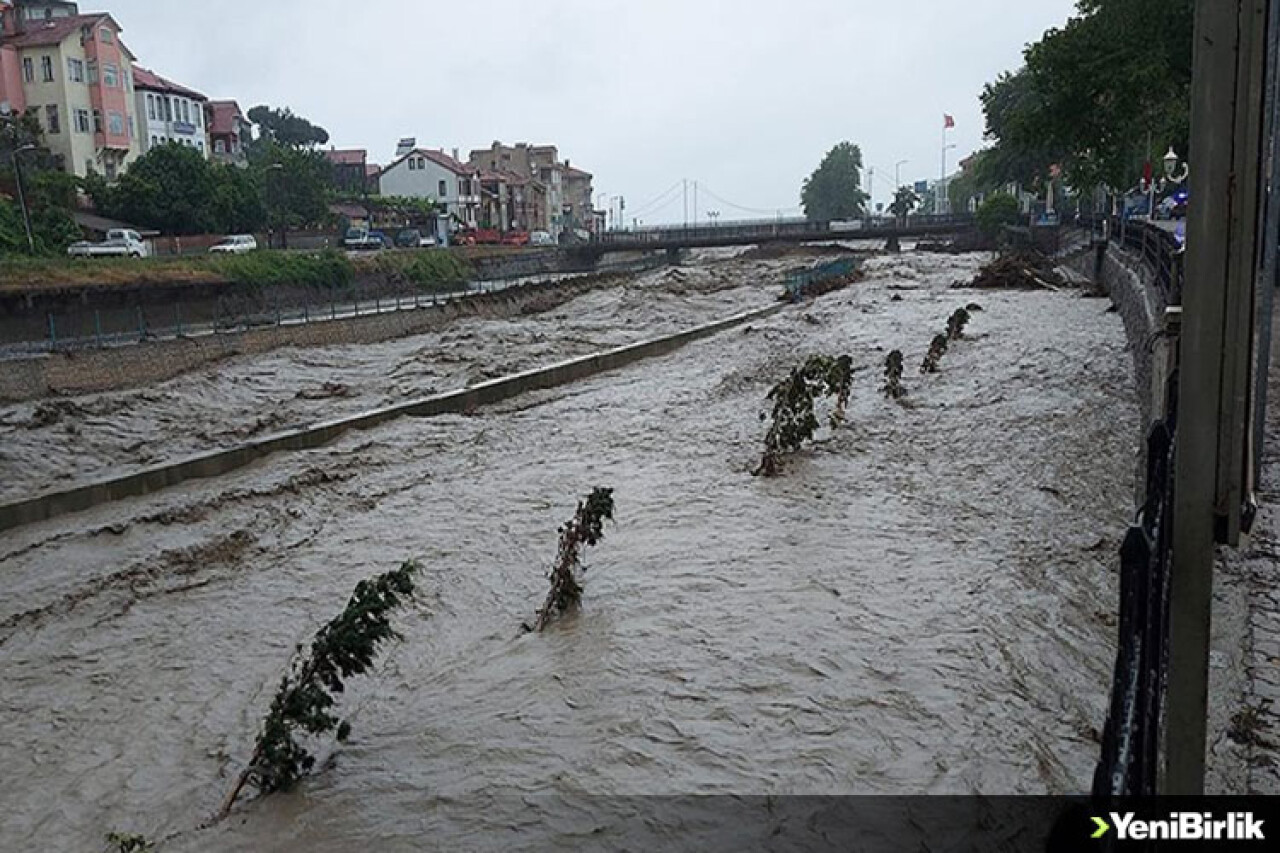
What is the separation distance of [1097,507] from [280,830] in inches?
356

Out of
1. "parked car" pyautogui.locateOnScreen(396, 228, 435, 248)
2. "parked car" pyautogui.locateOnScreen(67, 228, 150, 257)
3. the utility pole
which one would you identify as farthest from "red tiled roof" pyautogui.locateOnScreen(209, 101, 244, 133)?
the utility pole

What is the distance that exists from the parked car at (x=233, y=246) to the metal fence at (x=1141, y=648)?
1838 inches

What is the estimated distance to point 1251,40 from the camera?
11.2 feet

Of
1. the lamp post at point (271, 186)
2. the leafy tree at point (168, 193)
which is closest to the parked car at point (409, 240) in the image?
the lamp post at point (271, 186)

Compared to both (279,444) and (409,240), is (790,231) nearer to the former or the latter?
(409,240)

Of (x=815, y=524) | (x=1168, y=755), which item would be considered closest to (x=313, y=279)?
(x=815, y=524)

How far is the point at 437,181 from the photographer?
9719cm

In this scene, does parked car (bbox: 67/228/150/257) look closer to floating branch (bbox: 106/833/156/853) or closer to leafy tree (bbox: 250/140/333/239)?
leafy tree (bbox: 250/140/333/239)

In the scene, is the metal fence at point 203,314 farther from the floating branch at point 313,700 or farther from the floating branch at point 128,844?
the floating branch at point 313,700

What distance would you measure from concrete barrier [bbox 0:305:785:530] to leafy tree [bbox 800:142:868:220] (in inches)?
4634

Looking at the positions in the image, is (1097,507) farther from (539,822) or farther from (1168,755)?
(1168,755)

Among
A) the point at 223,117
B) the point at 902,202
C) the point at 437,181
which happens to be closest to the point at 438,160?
the point at 437,181

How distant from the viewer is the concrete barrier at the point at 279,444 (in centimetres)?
1505

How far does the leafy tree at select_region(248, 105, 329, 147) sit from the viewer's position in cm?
11188
